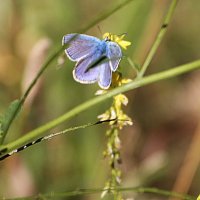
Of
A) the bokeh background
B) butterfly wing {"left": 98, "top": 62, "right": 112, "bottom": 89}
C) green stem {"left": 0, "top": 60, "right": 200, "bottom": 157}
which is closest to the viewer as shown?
green stem {"left": 0, "top": 60, "right": 200, "bottom": 157}

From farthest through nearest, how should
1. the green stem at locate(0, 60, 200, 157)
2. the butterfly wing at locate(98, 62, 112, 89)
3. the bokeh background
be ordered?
the bokeh background
the butterfly wing at locate(98, 62, 112, 89)
the green stem at locate(0, 60, 200, 157)

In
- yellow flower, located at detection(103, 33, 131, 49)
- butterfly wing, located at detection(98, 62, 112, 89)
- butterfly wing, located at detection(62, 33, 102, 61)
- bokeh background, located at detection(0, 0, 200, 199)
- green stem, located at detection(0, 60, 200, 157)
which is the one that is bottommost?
green stem, located at detection(0, 60, 200, 157)

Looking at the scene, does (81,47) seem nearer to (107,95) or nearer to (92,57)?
(92,57)

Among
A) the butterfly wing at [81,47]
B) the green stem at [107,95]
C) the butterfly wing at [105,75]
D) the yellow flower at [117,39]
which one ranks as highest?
the yellow flower at [117,39]

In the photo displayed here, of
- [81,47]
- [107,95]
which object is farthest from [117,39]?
[107,95]

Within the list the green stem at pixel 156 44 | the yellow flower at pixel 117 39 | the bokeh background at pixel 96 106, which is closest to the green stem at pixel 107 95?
the green stem at pixel 156 44

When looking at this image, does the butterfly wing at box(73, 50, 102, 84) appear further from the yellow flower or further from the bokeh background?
the bokeh background

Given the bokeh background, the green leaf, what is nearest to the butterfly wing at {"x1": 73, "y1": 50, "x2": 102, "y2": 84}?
the green leaf

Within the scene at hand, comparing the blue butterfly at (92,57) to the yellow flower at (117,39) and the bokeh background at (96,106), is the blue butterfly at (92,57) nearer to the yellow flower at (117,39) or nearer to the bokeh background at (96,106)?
the yellow flower at (117,39)
